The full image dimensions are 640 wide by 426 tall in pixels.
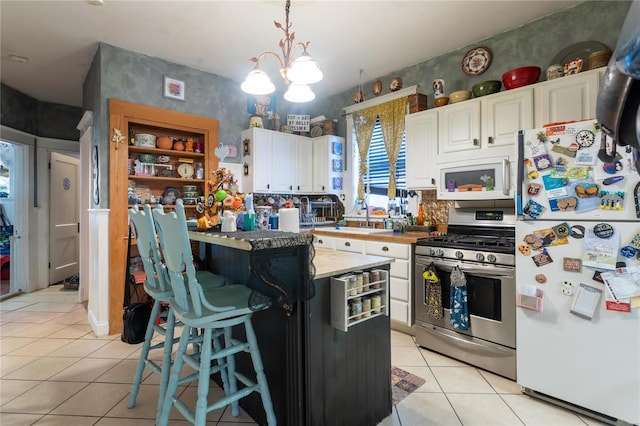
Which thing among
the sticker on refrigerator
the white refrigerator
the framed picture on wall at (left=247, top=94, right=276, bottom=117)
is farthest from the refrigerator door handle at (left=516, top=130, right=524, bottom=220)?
the framed picture on wall at (left=247, top=94, right=276, bottom=117)

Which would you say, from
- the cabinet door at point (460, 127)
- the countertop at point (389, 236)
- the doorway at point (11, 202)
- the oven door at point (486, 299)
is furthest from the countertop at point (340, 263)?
the doorway at point (11, 202)

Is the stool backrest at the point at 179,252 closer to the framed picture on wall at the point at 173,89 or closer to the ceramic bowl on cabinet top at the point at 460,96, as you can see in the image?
the framed picture on wall at the point at 173,89

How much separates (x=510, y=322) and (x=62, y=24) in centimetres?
435

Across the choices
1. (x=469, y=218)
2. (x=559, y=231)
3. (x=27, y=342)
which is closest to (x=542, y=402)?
(x=559, y=231)

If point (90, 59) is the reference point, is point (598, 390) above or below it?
below

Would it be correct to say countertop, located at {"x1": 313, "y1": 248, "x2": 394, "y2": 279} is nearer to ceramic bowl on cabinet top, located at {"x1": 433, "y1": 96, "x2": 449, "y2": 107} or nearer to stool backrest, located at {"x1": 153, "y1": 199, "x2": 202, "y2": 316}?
stool backrest, located at {"x1": 153, "y1": 199, "x2": 202, "y2": 316}

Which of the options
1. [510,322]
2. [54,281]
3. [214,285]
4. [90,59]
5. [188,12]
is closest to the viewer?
[214,285]

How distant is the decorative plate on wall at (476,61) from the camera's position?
3.21 metres

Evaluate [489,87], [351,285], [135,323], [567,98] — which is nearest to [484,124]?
[489,87]

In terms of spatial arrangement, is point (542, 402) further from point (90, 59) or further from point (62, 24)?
point (90, 59)

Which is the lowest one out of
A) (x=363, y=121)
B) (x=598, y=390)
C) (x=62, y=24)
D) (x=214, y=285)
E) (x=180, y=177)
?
(x=598, y=390)

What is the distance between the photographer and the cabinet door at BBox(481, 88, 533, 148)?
2682 millimetres

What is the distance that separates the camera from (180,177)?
3.80m

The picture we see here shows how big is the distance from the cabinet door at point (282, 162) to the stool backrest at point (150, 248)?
2496 millimetres
